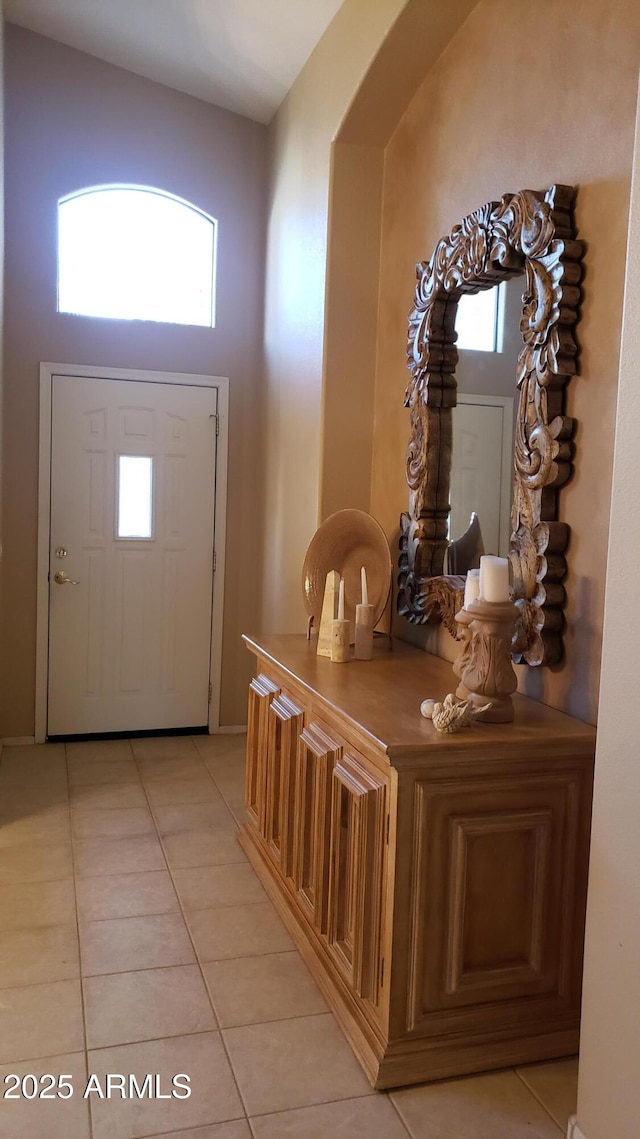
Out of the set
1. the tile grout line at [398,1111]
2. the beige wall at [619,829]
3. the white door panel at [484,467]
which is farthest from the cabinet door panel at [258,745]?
the beige wall at [619,829]

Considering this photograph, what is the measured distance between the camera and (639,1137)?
62.3 inches

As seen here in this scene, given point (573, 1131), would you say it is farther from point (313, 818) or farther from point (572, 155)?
point (572, 155)

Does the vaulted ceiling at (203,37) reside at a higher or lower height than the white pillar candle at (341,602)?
higher

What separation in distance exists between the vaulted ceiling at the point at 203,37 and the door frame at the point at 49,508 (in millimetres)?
1455

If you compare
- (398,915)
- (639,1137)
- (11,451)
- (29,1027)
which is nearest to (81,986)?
(29,1027)

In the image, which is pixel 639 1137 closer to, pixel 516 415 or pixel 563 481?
pixel 563 481

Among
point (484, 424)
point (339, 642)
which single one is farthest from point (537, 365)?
point (339, 642)

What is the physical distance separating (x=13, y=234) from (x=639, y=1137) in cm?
448

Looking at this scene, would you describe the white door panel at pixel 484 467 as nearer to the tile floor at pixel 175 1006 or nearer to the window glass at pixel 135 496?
the tile floor at pixel 175 1006

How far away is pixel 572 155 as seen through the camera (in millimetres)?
2326

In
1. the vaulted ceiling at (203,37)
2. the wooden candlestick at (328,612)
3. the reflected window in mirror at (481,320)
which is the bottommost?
the wooden candlestick at (328,612)

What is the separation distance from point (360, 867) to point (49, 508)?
3109 mm

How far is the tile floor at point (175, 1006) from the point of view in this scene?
1920mm

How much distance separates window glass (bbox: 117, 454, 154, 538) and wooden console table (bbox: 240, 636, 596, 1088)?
2.76 m
